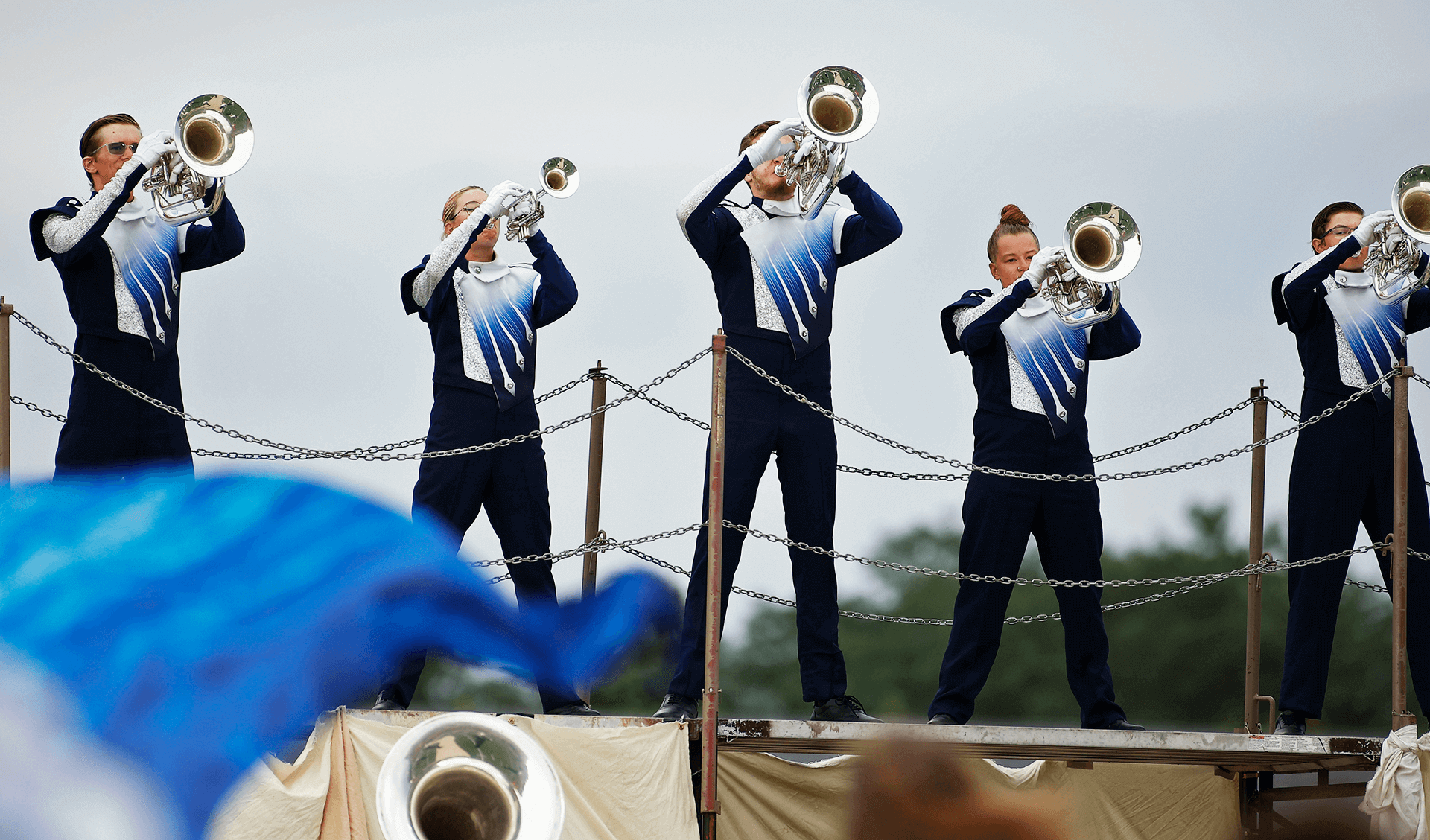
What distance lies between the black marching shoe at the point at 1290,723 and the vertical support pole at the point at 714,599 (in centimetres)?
247

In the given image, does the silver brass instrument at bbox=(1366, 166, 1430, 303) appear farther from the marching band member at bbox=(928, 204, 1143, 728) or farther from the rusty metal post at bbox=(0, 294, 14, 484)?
the rusty metal post at bbox=(0, 294, 14, 484)

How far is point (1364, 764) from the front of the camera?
7043 millimetres

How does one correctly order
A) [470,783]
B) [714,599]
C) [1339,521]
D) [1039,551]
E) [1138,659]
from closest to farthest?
1. [470,783]
2. [714,599]
3. [1039,551]
4. [1339,521]
5. [1138,659]

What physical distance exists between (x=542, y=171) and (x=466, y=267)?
0.54 m

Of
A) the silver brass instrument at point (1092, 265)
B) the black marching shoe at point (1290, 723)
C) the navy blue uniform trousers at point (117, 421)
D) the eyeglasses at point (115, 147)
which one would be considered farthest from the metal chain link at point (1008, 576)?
the eyeglasses at point (115, 147)

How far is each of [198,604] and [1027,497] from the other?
448cm

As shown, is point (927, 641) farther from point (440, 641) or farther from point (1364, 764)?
point (440, 641)

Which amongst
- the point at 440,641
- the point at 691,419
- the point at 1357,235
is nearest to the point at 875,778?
the point at 440,641

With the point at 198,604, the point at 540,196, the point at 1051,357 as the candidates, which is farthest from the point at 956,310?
the point at 198,604

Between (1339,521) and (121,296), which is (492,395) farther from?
(1339,521)

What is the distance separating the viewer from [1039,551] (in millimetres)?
6816

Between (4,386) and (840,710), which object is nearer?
(840,710)

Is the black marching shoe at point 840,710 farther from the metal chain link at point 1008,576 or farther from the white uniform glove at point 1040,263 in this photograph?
the white uniform glove at point 1040,263

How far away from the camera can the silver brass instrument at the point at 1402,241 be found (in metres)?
7.12
